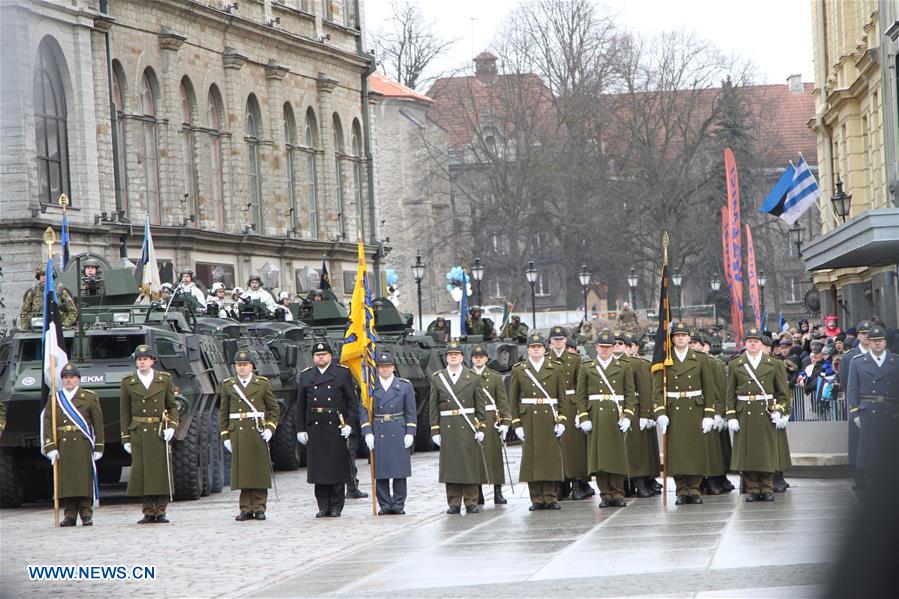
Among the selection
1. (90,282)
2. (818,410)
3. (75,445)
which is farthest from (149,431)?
(90,282)

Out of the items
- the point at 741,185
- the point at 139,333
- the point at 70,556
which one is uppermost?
the point at 741,185

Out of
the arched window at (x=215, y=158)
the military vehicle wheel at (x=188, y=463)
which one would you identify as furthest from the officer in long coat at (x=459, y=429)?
the arched window at (x=215, y=158)

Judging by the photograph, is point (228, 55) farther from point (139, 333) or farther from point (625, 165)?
point (625, 165)

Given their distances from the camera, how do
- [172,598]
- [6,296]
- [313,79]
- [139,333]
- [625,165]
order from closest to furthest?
[172,598] → [139,333] → [6,296] → [313,79] → [625,165]

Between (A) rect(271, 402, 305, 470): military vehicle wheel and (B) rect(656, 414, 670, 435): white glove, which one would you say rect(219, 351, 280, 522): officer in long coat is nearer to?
(B) rect(656, 414, 670, 435): white glove

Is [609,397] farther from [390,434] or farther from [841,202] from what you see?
[841,202]

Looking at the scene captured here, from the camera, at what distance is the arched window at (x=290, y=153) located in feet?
147

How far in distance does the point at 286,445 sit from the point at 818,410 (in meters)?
8.71

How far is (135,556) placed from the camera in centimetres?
1147

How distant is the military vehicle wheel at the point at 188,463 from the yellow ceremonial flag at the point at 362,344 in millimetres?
2283

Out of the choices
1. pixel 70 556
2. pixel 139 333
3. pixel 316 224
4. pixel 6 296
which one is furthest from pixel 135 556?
pixel 316 224

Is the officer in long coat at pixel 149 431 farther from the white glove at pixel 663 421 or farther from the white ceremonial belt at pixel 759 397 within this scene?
the white ceremonial belt at pixel 759 397

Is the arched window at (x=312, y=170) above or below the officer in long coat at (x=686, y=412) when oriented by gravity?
above

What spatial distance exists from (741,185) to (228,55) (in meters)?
32.0
